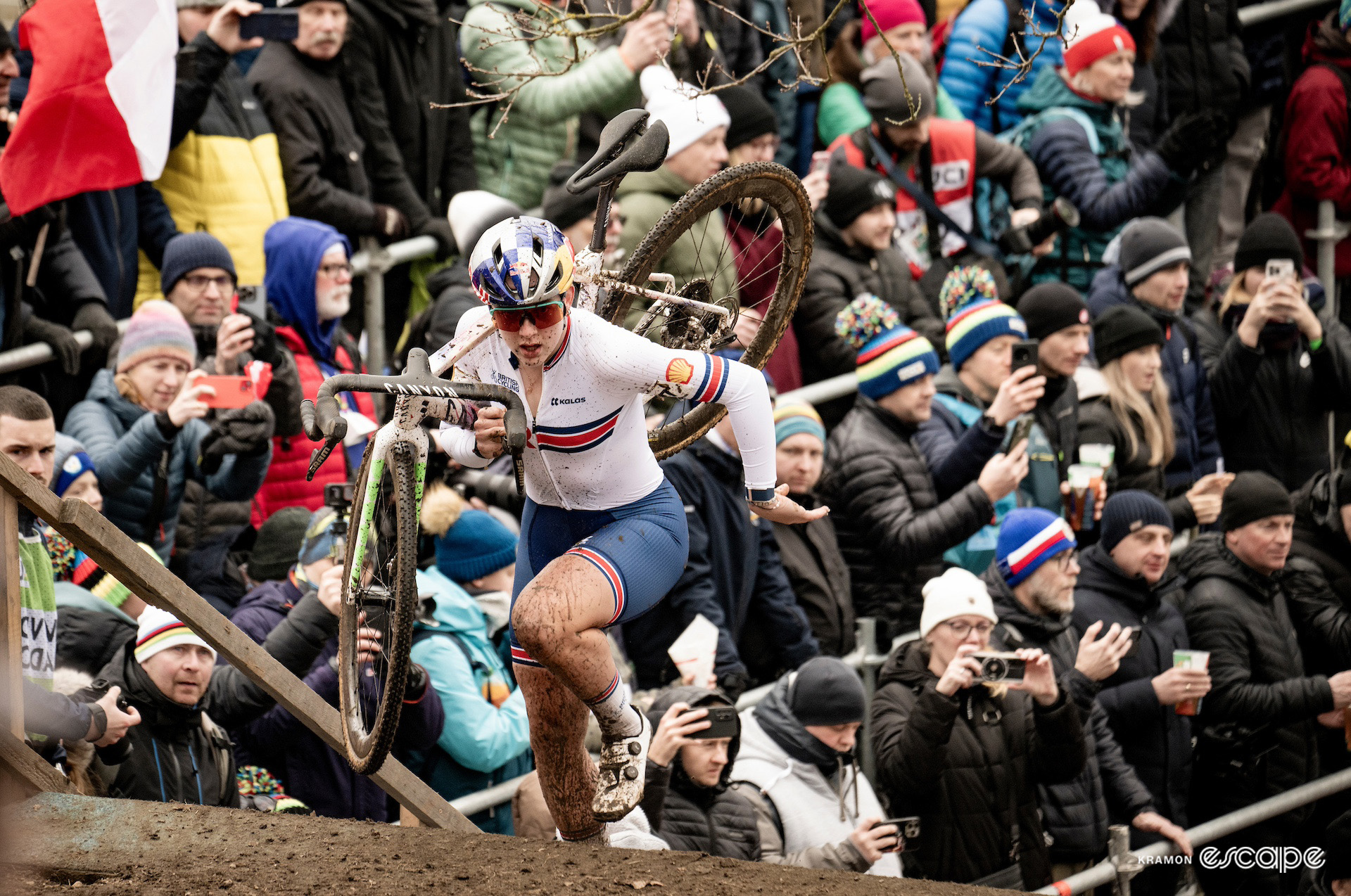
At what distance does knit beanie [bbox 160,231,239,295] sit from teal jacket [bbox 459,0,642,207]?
1.84 meters

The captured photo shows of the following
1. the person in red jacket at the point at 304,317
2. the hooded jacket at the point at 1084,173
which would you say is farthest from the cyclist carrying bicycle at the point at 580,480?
the hooded jacket at the point at 1084,173

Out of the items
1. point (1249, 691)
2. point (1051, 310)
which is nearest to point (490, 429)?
point (1051, 310)

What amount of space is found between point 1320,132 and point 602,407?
27.5 feet

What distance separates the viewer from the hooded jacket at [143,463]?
7.30 metres

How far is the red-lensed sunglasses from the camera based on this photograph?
552 cm

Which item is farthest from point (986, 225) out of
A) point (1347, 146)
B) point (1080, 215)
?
point (1347, 146)

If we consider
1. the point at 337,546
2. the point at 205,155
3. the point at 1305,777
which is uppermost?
the point at 205,155

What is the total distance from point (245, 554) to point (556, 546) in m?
2.37

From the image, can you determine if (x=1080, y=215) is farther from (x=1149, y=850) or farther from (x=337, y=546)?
(x=337, y=546)

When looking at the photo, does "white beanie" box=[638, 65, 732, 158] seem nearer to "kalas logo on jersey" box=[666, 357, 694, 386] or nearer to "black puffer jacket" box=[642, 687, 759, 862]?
"black puffer jacket" box=[642, 687, 759, 862]

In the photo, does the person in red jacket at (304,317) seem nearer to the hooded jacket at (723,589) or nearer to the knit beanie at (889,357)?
the hooded jacket at (723,589)

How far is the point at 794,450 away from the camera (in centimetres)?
811

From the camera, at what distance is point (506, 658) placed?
7.62 meters

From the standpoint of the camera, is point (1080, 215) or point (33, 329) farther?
point (1080, 215)
